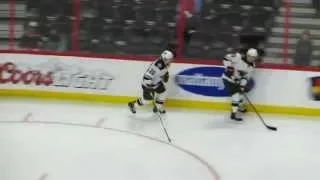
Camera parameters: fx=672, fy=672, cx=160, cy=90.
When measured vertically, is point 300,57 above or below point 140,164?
above

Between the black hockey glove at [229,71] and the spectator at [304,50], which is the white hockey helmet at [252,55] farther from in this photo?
the spectator at [304,50]

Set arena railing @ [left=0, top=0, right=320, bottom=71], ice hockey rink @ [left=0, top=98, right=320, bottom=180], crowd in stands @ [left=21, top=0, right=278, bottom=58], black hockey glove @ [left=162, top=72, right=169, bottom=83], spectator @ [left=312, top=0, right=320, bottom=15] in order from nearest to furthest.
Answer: ice hockey rink @ [left=0, top=98, right=320, bottom=180] → black hockey glove @ [left=162, top=72, right=169, bottom=83] → arena railing @ [left=0, top=0, right=320, bottom=71] → crowd in stands @ [left=21, top=0, right=278, bottom=58] → spectator @ [left=312, top=0, right=320, bottom=15]

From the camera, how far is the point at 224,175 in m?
6.17

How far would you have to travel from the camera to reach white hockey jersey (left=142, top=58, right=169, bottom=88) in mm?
8156

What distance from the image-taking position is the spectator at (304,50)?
29.1ft

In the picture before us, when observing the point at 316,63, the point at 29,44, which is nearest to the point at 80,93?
the point at 29,44

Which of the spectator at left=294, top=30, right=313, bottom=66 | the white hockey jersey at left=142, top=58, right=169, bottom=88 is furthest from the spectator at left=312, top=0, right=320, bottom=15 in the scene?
the white hockey jersey at left=142, top=58, right=169, bottom=88

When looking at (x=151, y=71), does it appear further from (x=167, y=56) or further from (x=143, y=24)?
(x=143, y=24)

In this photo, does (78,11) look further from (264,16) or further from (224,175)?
(224,175)

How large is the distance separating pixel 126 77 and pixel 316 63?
8.34 ft

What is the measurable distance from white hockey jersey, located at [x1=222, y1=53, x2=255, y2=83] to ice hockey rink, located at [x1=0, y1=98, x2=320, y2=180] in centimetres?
54

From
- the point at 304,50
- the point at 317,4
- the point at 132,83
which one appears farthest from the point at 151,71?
the point at 317,4

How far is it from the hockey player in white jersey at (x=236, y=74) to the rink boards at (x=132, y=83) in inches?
14.5

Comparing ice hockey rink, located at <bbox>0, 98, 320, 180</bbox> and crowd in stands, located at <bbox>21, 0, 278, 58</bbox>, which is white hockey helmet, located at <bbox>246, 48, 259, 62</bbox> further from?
crowd in stands, located at <bbox>21, 0, 278, 58</bbox>
